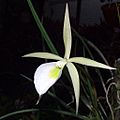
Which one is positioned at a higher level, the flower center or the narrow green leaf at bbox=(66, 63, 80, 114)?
the flower center

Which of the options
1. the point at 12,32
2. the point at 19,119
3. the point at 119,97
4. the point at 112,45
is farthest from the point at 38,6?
the point at 119,97

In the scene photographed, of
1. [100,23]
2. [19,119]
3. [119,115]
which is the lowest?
[19,119]

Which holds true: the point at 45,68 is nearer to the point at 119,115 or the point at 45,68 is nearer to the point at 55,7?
the point at 119,115

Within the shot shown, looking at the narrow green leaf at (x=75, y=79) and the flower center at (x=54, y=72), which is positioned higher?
the flower center at (x=54, y=72)

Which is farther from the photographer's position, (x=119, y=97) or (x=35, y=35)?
(x=35, y=35)

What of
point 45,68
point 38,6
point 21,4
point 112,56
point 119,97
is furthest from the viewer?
point 21,4

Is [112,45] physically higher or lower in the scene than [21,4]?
lower

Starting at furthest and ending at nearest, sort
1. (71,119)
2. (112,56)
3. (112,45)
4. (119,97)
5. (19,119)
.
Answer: (112,45) → (112,56) → (19,119) → (71,119) → (119,97)
